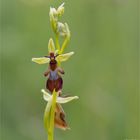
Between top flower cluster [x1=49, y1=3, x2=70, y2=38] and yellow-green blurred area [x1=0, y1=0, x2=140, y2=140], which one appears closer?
top flower cluster [x1=49, y1=3, x2=70, y2=38]

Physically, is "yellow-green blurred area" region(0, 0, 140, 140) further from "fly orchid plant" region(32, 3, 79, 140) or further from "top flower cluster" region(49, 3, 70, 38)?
"top flower cluster" region(49, 3, 70, 38)

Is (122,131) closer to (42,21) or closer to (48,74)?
(48,74)

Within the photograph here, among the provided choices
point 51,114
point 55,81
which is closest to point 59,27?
point 55,81

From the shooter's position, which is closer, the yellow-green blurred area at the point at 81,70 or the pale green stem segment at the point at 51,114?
the pale green stem segment at the point at 51,114

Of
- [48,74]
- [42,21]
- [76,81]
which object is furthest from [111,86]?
[48,74]

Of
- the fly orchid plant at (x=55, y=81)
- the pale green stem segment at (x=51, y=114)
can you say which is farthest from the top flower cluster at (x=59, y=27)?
the pale green stem segment at (x=51, y=114)

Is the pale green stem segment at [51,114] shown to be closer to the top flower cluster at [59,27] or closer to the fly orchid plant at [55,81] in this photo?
the fly orchid plant at [55,81]

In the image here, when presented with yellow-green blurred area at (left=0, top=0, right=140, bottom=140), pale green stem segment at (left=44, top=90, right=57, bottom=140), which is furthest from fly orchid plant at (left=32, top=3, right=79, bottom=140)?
yellow-green blurred area at (left=0, top=0, right=140, bottom=140)

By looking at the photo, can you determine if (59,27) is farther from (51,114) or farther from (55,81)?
(51,114)

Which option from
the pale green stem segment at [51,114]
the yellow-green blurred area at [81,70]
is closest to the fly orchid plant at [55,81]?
the pale green stem segment at [51,114]

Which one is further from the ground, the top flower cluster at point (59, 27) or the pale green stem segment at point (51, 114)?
the top flower cluster at point (59, 27)
